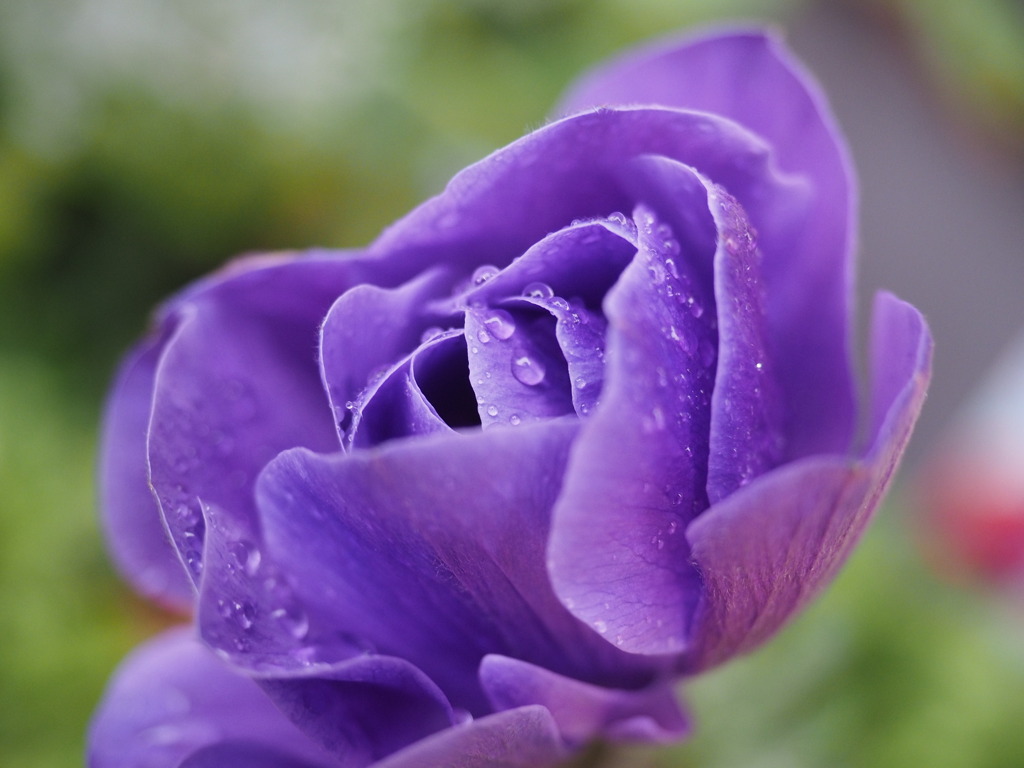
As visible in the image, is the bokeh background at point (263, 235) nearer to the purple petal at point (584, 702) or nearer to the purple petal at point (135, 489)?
the purple petal at point (584, 702)

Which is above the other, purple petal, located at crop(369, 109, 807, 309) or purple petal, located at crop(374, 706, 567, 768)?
purple petal, located at crop(369, 109, 807, 309)

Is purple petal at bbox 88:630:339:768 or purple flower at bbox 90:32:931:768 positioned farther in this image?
purple petal at bbox 88:630:339:768

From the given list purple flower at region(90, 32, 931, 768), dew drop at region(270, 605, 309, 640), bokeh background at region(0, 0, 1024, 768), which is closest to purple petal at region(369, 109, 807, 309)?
purple flower at region(90, 32, 931, 768)

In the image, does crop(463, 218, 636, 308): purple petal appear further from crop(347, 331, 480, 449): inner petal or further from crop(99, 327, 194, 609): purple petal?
crop(99, 327, 194, 609): purple petal

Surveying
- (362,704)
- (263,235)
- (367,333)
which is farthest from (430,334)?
(263,235)

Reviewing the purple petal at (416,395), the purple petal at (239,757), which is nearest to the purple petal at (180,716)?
the purple petal at (239,757)

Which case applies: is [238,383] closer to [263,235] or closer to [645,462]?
[645,462]

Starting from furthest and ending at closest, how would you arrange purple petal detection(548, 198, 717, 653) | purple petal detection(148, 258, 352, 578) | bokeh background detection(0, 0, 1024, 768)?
1. bokeh background detection(0, 0, 1024, 768)
2. purple petal detection(148, 258, 352, 578)
3. purple petal detection(548, 198, 717, 653)
